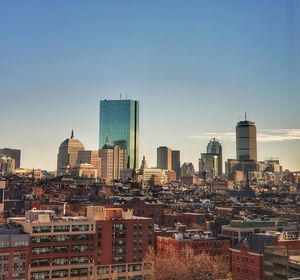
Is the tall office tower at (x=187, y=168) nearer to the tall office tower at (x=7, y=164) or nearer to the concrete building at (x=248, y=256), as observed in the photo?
the tall office tower at (x=7, y=164)

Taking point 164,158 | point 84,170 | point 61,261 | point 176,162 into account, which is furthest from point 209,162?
point 61,261

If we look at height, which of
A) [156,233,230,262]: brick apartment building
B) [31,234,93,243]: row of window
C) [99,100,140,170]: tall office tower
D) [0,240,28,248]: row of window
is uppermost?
[99,100,140,170]: tall office tower

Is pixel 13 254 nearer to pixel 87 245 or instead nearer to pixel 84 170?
pixel 87 245

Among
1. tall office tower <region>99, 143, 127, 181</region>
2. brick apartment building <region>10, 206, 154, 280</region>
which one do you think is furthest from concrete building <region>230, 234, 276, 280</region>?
tall office tower <region>99, 143, 127, 181</region>

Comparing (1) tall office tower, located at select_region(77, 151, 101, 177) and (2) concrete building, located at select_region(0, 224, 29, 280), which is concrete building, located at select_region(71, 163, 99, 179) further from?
(2) concrete building, located at select_region(0, 224, 29, 280)

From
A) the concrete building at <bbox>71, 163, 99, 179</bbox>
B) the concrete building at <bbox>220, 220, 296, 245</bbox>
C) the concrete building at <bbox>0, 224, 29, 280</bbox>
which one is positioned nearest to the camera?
the concrete building at <bbox>0, 224, 29, 280</bbox>

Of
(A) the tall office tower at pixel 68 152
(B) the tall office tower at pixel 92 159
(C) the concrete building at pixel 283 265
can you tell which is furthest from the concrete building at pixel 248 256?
(A) the tall office tower at pixel 68 152

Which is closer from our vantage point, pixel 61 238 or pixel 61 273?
pixel 61 273

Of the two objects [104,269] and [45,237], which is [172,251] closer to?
[104,269]
